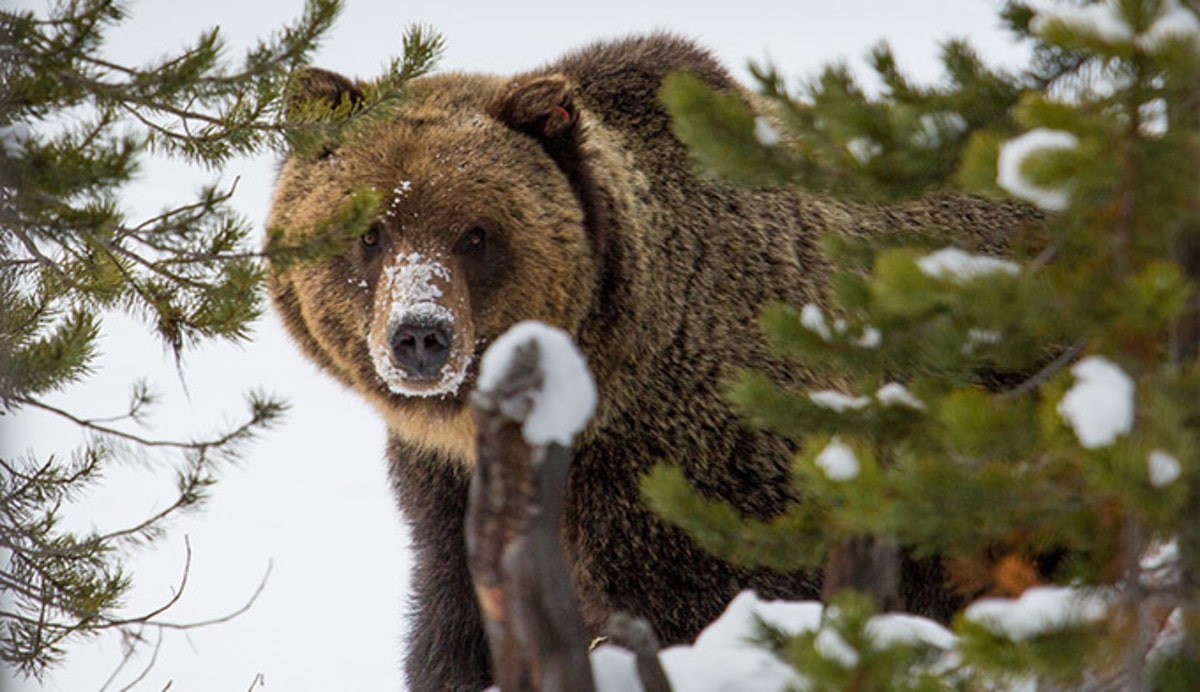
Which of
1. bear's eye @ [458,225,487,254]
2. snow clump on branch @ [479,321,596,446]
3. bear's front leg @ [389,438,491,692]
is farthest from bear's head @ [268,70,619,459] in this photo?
snow clump on branch @ [479,321,596,446]

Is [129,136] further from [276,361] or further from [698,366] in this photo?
[276,361]

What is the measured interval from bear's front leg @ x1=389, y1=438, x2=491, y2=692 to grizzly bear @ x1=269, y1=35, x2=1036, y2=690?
0.01m

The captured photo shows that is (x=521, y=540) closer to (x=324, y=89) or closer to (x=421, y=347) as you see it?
(x=421, y=347)

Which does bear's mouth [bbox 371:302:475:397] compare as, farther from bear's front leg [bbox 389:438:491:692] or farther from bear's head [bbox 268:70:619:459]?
bear's front leg [bbox 389:438:491:692]

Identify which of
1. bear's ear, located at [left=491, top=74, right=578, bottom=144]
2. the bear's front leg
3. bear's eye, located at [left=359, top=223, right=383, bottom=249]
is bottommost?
the bear's front leg

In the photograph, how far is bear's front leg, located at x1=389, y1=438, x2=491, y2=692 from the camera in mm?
6109

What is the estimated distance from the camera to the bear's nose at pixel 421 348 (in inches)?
197

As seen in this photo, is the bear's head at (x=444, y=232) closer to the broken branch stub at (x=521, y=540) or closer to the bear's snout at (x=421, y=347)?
the bear's snout at (x=421, y=347)

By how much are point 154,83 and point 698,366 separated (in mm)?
2283

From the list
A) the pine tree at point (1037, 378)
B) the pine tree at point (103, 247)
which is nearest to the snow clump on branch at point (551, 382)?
the pine tree at point (1037, 378)

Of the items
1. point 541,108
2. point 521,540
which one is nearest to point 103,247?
point 541,108

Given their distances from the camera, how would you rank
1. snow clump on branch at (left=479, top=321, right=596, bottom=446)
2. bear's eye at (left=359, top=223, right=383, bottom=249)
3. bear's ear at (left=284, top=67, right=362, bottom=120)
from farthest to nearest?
bear's eye at (left=359, top=223, right=383, bottom=249), bear's ear at (left=284, top=67, right=362, bottom=120), snow clump on branch at (left=479, top=321, right=596, bottom=446)

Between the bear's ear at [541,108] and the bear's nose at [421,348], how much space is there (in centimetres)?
106

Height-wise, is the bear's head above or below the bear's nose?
above
